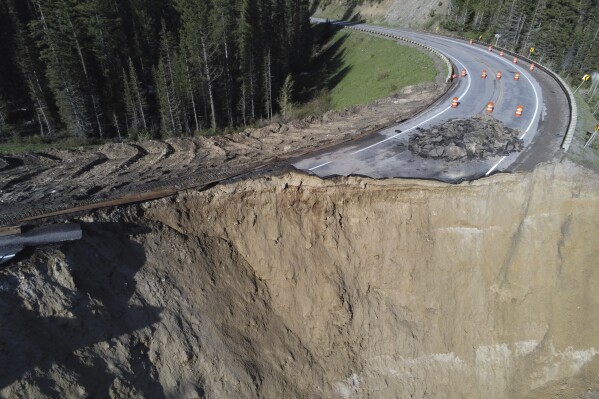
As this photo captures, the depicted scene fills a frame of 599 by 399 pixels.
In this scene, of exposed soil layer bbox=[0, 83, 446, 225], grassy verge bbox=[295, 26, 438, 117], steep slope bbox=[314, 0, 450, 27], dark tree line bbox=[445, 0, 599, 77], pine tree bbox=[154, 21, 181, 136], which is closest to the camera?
exposed soil layer bbox=[0, 83, 446, 225]

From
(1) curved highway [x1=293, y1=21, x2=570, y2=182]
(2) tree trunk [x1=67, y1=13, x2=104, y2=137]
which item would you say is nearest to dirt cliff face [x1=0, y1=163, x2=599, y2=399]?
(1) curved highway [x1=293, y1=21, x2=570, y2=182]

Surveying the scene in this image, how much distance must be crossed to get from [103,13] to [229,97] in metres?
11.3

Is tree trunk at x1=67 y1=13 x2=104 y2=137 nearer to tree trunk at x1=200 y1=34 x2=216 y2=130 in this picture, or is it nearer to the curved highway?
tree trunk at x1=200 y1=34 x2=216 y2=130

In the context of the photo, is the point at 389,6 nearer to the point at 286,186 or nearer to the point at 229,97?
the point at 229,97

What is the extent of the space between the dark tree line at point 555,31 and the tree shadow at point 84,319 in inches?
1853

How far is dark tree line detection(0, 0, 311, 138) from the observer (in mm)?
27578

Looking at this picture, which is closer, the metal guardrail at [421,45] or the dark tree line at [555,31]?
the metal guardrail at [421,45]

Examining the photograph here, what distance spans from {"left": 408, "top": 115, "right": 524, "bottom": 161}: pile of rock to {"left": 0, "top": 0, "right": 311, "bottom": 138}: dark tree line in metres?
19.8

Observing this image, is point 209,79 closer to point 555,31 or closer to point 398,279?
point 398,279

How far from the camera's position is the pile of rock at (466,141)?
16141 millimetres

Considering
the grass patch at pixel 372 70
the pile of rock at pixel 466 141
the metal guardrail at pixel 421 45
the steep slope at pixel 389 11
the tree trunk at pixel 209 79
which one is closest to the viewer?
the pile of rock at pixel 466 141

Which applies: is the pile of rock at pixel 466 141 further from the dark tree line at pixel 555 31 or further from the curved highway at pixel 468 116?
the dark tree line at pixel 555 31

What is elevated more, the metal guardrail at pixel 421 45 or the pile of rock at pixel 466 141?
the metal guardrail at pixel 421 45

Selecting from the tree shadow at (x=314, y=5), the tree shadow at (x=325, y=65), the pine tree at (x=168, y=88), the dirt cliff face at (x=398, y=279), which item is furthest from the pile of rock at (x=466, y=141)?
the tree shadow at (x=314, y=5)
